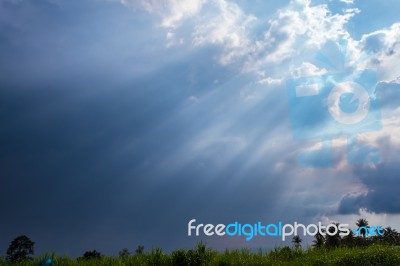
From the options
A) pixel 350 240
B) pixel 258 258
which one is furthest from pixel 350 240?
pixel 258 258

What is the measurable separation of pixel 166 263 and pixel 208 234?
8.64 feet

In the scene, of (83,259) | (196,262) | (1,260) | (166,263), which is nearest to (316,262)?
(196,262)

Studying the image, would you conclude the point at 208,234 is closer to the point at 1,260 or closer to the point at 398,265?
the point at 398,265

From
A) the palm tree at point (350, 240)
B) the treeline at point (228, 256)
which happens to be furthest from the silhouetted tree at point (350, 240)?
the treeline at point (228, 256)

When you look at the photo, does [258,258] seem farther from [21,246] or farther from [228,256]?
[21,246]

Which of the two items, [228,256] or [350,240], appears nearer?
[228,256]

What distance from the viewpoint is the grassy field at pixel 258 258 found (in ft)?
63.3

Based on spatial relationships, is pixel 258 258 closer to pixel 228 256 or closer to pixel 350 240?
pixel 228 256

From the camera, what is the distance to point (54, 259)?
21.2 meters

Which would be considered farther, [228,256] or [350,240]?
[350,240]

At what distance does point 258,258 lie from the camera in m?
20.9

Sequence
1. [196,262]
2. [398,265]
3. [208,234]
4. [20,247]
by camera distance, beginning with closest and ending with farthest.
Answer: [398,265] → [196,262] → [208,234] → [20,247]

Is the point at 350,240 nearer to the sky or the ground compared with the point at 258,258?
nearer to the sky

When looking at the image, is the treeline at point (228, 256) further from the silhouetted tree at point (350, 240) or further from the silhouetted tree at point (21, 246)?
the silhouetted tree at point (21, 246)
